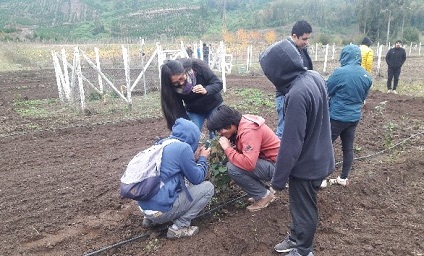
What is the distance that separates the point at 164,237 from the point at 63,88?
9.56m

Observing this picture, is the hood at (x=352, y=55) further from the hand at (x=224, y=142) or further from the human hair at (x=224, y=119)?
the hand at (x=224, y=142)

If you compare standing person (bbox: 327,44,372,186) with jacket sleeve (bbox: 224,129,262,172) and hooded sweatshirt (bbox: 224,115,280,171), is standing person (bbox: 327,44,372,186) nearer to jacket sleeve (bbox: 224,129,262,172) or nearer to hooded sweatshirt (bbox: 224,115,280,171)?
hooded sweatshirt (bbox: 224,115,280,171)

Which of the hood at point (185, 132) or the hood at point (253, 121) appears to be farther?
the hood at point (253, 121)

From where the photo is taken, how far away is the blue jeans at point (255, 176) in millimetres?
3973

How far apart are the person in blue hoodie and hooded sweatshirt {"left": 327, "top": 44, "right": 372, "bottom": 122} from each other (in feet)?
5.84

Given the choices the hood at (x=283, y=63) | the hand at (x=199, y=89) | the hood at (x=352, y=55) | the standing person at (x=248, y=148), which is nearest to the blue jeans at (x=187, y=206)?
the standing person at (x=248, y=148)

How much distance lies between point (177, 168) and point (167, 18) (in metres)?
72.9

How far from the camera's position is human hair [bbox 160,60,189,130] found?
399cm

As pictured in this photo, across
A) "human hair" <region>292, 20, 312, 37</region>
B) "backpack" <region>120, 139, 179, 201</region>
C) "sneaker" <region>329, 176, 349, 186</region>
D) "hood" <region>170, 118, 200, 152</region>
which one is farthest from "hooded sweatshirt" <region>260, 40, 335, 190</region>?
"human hair" <region>292, 20, 312, 37</region>

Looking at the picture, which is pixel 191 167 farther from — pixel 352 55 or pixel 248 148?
pixel 352 55

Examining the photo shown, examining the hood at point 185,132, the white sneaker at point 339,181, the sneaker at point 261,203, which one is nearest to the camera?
the hood at point 185,132

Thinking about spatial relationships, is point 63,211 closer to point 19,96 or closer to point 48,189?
point 48,189

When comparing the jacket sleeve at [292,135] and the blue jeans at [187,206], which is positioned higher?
the jacket sleeve at [292,135]

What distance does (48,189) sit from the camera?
5.29m
